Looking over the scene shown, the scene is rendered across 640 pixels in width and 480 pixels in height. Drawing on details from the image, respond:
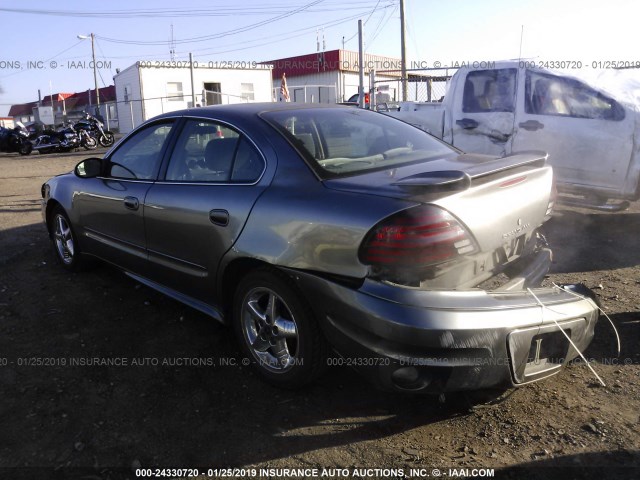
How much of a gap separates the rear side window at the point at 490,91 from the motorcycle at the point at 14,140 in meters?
19.1

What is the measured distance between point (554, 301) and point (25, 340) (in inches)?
136

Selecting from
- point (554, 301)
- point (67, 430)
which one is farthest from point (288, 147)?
point (67, 430)

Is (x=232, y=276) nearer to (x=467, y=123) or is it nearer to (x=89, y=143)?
(x=467, y=123)

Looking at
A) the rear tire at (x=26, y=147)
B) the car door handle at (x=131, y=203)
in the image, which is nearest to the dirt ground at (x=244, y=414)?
the car door handle at (x=131, y=203)

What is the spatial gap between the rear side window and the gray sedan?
353 centimetres

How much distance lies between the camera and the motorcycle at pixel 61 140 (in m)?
19.9

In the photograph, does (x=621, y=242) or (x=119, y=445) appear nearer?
(x=119, y=445)

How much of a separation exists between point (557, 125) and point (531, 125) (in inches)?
11.7

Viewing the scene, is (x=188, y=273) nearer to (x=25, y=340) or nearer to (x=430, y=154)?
(x=25, y=340)

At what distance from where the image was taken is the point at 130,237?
401cm

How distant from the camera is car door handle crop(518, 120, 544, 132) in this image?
642 centimetres

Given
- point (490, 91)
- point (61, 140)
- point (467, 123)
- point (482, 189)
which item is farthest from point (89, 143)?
point (482, 189)

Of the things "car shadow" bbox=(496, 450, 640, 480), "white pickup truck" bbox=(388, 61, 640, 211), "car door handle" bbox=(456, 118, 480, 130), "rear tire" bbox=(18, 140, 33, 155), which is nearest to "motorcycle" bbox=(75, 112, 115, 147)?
"rear tire" bbox=(18, 140, 33, 155)

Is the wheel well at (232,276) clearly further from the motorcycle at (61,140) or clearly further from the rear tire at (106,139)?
the rear tire at (106,139)
